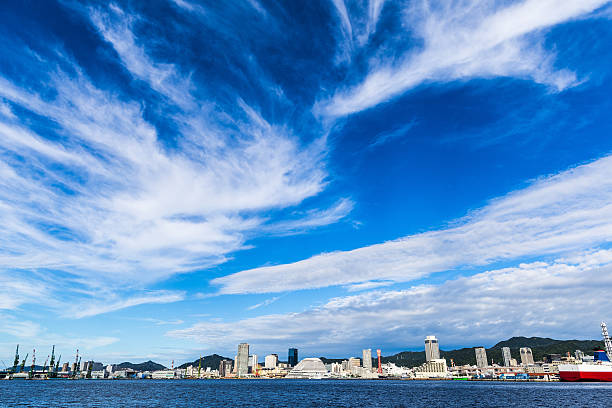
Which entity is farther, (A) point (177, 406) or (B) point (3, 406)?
(A) point (177, 406)

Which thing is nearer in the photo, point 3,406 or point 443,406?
point 3,406

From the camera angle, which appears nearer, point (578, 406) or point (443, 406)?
point (578, 406)

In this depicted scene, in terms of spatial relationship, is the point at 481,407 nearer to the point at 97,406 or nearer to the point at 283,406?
the point at 283,406

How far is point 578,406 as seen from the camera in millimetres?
89000

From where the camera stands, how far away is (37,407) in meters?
87.8

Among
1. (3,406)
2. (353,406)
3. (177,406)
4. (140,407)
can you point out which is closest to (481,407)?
(353,406)

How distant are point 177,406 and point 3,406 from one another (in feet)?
138

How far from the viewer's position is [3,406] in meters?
88.4

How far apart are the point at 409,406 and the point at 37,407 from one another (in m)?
95.2

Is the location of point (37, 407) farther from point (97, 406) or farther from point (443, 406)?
point (443, 406)

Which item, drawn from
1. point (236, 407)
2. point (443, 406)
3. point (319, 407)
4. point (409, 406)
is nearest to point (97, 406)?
point (236, 407)

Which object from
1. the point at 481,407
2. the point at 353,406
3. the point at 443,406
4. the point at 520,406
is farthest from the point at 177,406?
the point at 520,406

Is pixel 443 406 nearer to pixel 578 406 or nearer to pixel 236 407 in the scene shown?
pixel 578 406

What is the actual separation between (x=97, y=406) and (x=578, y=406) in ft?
410
